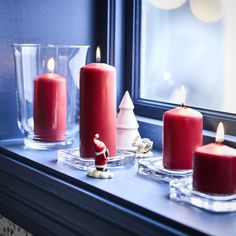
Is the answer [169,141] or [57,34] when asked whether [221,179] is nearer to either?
[169,141]

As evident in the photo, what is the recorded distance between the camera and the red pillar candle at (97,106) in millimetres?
1048

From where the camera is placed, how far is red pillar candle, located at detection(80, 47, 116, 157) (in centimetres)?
105

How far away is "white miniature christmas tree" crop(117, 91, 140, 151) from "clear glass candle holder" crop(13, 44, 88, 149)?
0.13 meters

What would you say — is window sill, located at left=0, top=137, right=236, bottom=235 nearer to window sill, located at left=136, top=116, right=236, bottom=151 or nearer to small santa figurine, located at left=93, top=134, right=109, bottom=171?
small santa figurine, located at left=93, top=134, right=109, bottom=171

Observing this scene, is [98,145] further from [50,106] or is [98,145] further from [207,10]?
[207,10]

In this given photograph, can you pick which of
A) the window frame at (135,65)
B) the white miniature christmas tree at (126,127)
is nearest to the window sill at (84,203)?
the white miniature christmas tree at (126,127)

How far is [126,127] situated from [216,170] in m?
0.40

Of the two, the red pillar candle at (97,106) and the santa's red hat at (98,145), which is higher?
the red pillar candle at (97,106)

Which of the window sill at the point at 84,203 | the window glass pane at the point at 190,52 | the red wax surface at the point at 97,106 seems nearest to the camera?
the window sill at the point at 84,203

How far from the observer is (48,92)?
119 cm

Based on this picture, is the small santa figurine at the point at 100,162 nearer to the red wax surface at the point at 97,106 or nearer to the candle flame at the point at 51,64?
the red wax surface at the point at 97,106

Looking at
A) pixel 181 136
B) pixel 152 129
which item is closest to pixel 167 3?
pixel 152 129

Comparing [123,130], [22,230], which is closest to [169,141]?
[123,130]

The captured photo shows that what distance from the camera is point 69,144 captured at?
124 cm
